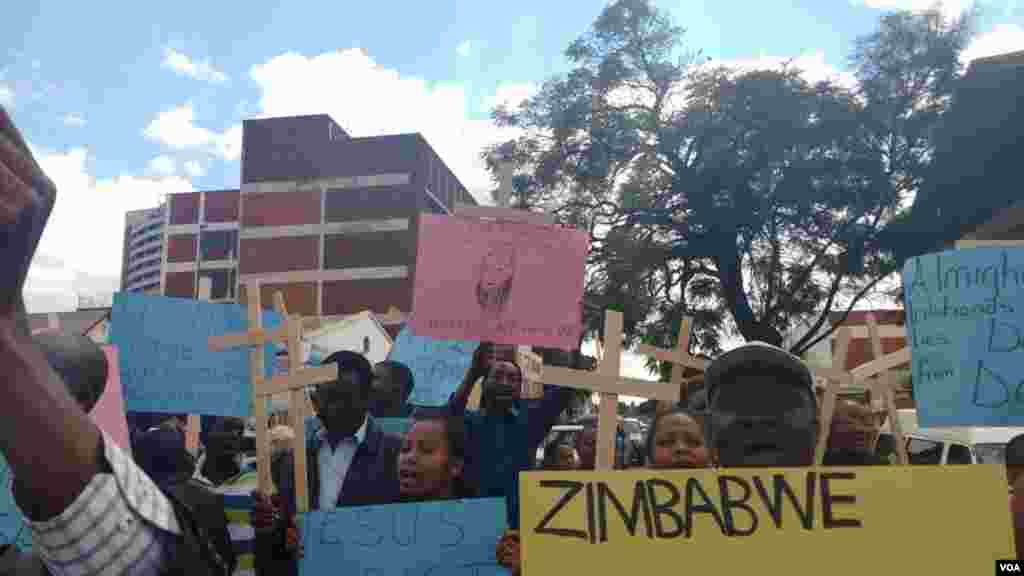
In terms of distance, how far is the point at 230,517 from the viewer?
11.0ft

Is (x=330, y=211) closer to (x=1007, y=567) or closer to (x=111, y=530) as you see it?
(x=1007, y=567)

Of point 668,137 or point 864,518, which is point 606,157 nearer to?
point 668,137

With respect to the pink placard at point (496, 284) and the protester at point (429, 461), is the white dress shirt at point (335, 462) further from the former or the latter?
the pink placard at point (496, 284)

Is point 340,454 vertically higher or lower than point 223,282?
lower

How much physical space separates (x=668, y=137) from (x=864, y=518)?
1534 cm

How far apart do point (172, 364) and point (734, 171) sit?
13.0 m

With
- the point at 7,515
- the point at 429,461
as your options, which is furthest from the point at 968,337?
the point at 7,515

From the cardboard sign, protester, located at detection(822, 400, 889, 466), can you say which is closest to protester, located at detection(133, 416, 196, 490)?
the cardboard sign

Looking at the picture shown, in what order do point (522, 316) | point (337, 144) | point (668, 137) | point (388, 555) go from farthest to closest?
1. point (337, 144)
2. point (668, 137)
3. point (522, 316)
4. point (388, 555)

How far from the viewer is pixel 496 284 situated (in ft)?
12.0

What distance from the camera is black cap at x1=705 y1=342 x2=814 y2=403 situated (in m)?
1.83

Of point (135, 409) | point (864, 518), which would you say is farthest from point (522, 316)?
point (864, 518)

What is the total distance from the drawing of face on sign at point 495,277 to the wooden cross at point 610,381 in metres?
1.14

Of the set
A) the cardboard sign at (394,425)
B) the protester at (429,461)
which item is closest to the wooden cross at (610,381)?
the protester at (429,461)
